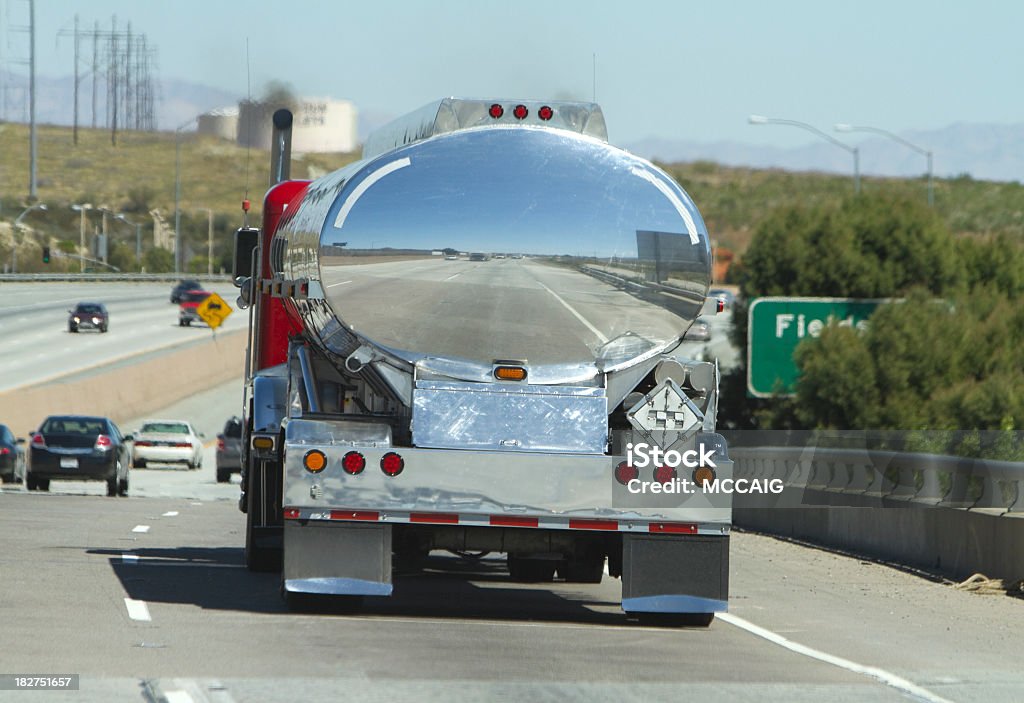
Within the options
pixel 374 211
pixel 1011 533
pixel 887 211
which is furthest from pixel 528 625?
pixel 887 211

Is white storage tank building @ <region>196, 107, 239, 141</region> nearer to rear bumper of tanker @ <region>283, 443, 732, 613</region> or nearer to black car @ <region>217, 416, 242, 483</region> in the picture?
rear bumper of tanker @ <region>283, 443, 732, 613</region>

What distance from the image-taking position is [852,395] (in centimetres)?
4075

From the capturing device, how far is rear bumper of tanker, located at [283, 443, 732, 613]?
42.4 ft

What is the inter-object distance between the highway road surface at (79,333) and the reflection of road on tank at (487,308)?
1946 inches

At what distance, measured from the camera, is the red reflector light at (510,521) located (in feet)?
42.6

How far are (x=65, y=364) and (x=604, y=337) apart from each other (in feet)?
198

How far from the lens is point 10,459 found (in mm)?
35781

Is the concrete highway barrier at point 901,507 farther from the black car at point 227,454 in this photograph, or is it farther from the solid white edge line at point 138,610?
the black car at point 227,454

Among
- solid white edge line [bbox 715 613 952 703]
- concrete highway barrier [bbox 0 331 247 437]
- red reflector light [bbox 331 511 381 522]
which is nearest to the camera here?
solid white edge line [bbox 715 613 952 703]

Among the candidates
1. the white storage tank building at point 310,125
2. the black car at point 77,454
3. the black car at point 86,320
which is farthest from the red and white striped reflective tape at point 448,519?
the black car at point 86,320

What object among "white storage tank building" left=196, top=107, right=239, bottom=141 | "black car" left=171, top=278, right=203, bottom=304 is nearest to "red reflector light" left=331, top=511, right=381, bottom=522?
"white storage tank building" left=196, top=107, right=239, bottom=141

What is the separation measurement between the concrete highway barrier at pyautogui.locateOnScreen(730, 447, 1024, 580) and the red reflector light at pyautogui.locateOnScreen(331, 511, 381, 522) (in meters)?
6.38

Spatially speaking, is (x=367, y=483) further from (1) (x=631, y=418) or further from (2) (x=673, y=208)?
(2) (x=673, y=208)

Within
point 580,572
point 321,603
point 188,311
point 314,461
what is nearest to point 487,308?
point 314,461
